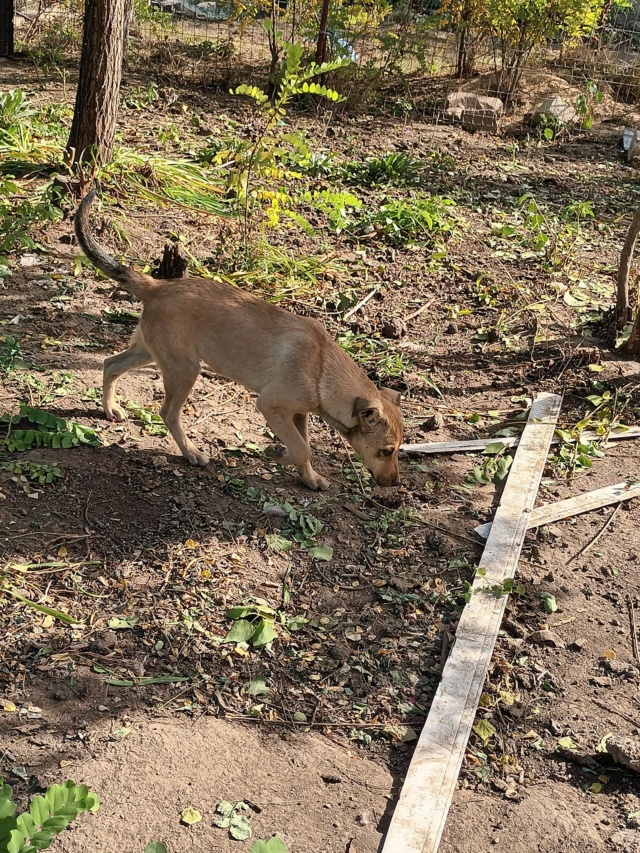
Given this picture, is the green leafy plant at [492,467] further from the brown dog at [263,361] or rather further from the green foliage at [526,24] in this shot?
the green foliage at [526,24]

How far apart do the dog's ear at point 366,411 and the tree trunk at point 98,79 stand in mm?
5341

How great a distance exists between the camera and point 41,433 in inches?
232

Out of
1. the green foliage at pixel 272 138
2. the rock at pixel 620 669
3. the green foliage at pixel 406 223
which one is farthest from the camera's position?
the green foliage at pixel 406 223

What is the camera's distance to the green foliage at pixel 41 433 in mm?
5820

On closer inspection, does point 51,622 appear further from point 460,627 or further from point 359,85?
point 359,85

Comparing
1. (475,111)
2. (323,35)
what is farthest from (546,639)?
(323,35)

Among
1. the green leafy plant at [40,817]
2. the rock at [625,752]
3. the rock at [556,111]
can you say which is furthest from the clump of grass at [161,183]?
the green leafy plant at [40,817]

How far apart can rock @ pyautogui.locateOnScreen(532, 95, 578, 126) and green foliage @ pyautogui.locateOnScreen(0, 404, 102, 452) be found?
11970mm

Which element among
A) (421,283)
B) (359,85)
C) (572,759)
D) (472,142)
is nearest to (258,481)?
(572,759)

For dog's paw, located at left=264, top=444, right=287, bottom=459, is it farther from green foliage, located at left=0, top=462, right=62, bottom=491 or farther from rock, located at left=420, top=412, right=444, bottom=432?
green foliage, located at left=0, top=462, right=62, bottom=491

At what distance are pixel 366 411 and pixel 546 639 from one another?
5.78ft

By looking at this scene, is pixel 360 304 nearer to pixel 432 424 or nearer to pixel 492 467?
pixel 432 424

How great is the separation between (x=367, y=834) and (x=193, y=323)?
11.2 feet

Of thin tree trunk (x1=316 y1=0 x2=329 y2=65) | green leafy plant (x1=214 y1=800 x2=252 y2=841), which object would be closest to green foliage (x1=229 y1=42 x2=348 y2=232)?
green leafy plant (x1=214 y1=800 x2=252 y2=841)
